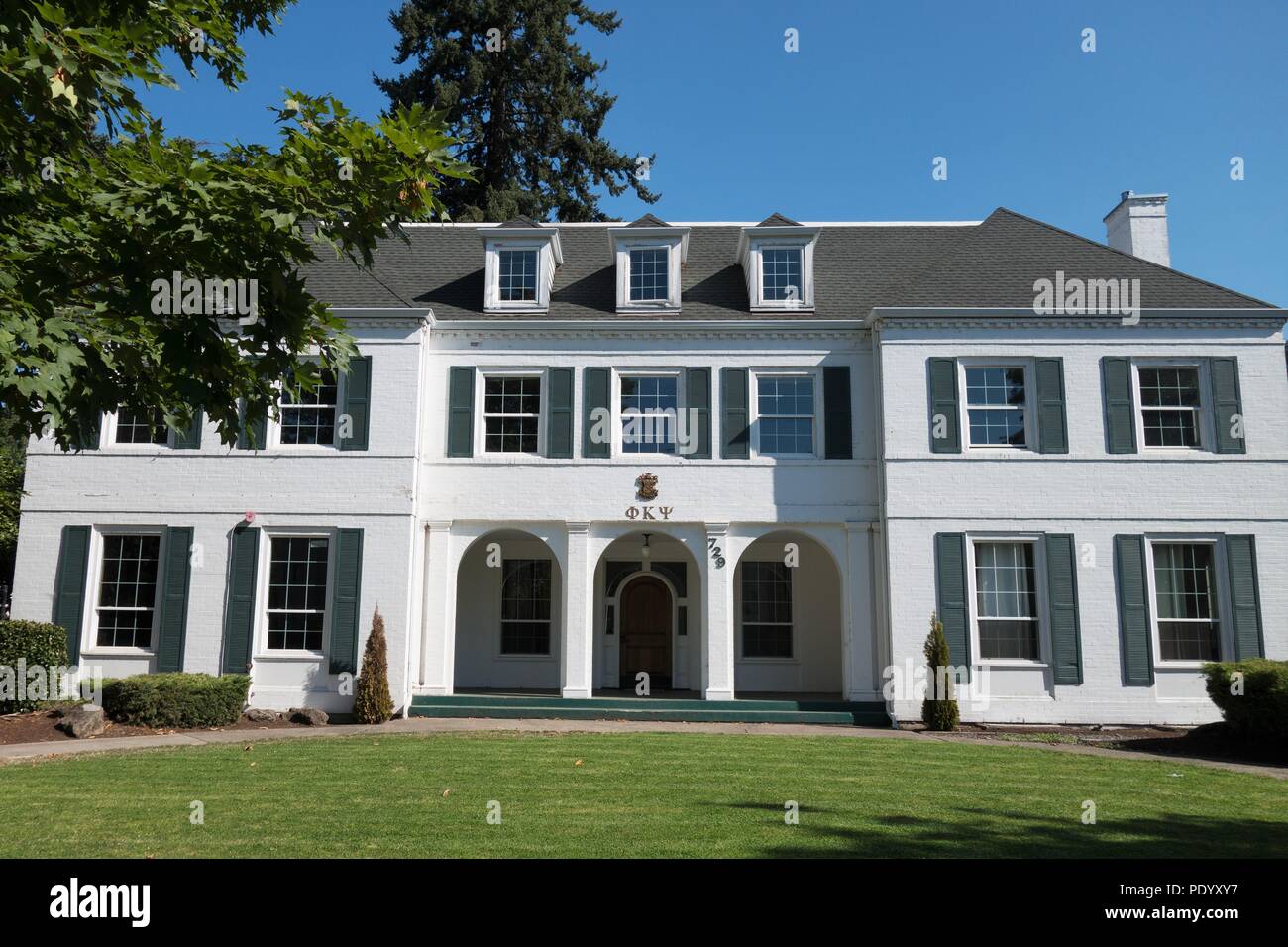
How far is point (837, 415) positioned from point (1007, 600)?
4.69 metres

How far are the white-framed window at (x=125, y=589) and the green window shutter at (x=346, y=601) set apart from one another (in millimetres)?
3478

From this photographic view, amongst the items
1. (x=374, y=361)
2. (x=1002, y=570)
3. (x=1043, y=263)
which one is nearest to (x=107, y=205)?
(x=374, y=361)

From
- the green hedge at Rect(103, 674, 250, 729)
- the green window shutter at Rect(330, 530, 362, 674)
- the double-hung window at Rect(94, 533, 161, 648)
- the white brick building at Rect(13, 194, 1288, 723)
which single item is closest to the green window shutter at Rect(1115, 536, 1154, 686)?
the white brick building at Rect(13, 194, 1288, 723)

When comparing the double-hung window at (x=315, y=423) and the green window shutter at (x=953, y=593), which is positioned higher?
the double-hung window at (x=315, y=423)

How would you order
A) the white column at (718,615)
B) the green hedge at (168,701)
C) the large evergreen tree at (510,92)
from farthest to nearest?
the large evergreen tree at (510,92) < the white column at (718,615) < the green hedge at (168,701)

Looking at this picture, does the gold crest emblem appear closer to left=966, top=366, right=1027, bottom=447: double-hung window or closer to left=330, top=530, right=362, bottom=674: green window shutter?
left=330, top=530, right=362, bottom=674: green window shutter

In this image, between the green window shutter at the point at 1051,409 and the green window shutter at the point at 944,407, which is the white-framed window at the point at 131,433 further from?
the green window shutter at the point at 1051,409

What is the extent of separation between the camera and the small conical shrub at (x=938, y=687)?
53.7 ft

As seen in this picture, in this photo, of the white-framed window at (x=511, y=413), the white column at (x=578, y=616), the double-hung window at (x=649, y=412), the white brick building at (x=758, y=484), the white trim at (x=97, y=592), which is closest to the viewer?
the white brick building at (x=758, y=484)

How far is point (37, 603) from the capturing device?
59.0 ft

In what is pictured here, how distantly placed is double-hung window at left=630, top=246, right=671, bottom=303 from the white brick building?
6 centimetres

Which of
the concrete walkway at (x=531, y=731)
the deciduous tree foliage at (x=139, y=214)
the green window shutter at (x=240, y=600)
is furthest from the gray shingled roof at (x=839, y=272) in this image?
the deciduous tree foliage at (x=139, y=214)

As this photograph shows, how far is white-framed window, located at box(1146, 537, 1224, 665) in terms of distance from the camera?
17.4m
